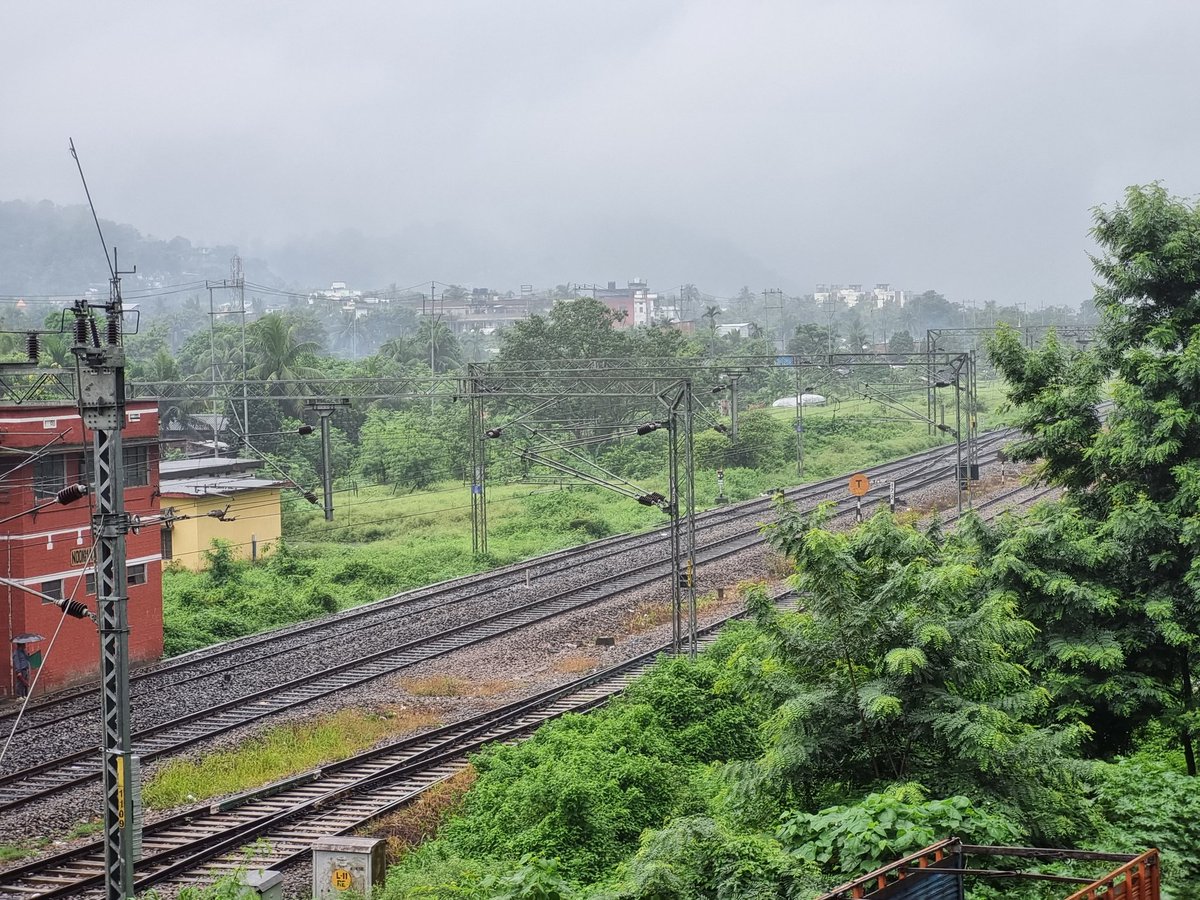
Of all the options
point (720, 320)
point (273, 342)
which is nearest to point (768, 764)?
point (273, 342)

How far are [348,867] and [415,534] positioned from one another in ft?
90.9

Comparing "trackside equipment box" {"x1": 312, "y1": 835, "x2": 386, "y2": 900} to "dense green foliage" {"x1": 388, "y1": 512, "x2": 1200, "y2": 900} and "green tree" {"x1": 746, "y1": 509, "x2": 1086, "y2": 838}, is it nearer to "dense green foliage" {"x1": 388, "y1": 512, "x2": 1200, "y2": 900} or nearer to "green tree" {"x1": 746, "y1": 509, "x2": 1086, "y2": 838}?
"dense green foliage" {"x1": 388, "y1": 512, "x2": 1200, "y2": 900}

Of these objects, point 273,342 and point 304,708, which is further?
point 273,342

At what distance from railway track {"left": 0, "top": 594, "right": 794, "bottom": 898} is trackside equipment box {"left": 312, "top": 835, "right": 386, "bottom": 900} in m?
0.82

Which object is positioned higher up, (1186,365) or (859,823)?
(1186,365)

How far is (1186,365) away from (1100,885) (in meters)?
7.29

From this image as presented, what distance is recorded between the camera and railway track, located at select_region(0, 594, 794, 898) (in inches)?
507

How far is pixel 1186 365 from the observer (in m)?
12.6

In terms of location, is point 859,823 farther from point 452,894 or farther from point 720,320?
point 720,320

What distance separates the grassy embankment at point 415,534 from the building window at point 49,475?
189 inches

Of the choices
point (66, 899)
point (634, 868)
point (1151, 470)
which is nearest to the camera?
point (634, 868)

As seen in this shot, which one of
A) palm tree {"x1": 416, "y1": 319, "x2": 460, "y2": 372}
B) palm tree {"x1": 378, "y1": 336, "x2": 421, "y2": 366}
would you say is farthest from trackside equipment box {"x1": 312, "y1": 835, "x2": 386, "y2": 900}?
palm tree {"x1": 416, "y1": 319, "x2": 460, "y2": 372}

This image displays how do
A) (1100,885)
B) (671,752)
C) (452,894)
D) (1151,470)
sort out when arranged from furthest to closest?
(671,752) → (1151,470) → (452,894) → (1100,885)

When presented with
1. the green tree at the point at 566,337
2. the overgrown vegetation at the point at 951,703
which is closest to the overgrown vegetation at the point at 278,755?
the overgrown vegetation at the point at 951,703
